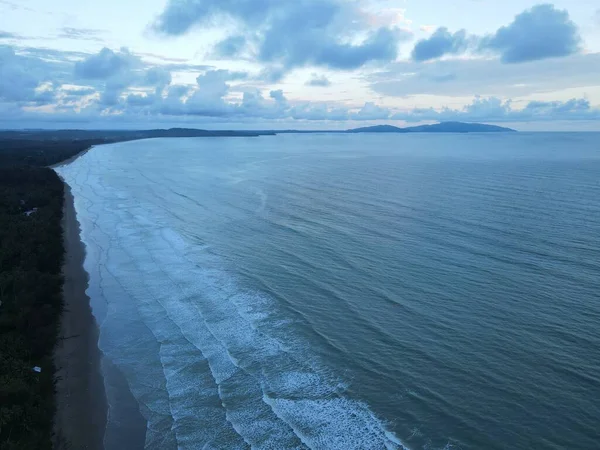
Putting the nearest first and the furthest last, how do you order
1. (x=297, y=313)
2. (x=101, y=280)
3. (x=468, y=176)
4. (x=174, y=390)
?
1. (x=174, y=390)
2. (x=297, y=313)
3. (x=101, y=280)
4. (x=468, y=176)

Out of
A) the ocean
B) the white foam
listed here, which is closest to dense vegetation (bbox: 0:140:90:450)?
the ocean

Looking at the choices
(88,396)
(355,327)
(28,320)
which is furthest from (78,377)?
(355,327)

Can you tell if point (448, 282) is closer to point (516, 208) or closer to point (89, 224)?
point (516, 208)

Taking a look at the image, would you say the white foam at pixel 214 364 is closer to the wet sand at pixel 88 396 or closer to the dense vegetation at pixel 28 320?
the wet sand at pixel 88 396

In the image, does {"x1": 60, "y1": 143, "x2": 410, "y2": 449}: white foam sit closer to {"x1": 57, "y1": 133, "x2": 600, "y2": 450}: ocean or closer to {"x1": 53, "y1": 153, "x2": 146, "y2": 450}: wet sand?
{"x1": 57, "y1": 133, "x2": 600, "y2": 450}: ocean

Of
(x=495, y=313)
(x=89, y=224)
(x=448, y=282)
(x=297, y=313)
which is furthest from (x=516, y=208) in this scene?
(x=89, y=224)

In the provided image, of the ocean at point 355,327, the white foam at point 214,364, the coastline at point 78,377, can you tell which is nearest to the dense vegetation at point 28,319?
the coastline at point 78,377
